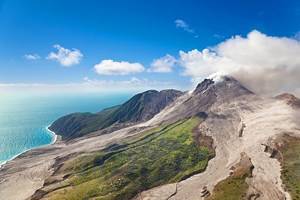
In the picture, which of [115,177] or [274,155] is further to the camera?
[274,155]

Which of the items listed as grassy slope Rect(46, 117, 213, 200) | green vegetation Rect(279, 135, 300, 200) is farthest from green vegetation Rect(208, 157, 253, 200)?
grassy slope Rect(46, 117, 213, 200)

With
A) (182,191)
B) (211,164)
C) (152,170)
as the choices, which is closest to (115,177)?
(152,170)

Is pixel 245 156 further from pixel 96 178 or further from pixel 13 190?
pixel 13 190

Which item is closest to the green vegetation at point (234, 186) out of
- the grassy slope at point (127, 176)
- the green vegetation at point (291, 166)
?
the green vegetation at point (291, 166)

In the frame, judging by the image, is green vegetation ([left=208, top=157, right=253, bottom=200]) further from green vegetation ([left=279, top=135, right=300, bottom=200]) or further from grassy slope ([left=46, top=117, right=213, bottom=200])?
grassy slope ([left=46, top=117, right=213, bottom=200])

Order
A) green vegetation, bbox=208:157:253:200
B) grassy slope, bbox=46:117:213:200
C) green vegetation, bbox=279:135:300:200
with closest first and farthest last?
green vegetation, bbox=208:157:253:200, green vegetation, bbox=279:135:300:200, grassy slope, bbox=46:117:213:200

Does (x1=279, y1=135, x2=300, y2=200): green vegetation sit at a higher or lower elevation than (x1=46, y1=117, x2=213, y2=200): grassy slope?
higher

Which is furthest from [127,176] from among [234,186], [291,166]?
[291,166]

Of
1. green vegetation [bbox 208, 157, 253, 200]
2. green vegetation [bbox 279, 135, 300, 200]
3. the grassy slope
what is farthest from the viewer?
the grassy slope

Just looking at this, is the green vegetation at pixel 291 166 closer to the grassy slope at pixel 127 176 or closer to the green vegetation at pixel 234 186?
the green vegetation at pixel 234 186
